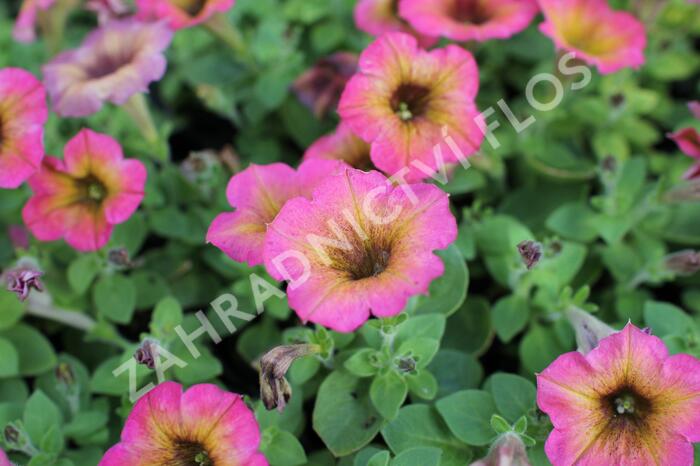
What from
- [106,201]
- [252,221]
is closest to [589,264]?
[252,221]

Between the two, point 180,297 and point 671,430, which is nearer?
point 671,430

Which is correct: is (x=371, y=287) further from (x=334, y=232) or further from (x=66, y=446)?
(x=66, y=446)

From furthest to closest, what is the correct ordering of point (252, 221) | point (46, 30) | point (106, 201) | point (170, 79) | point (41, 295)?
point (170, 79) → point (46, 30) → point (41, 295) → point (106, 201) → point (252, 221)

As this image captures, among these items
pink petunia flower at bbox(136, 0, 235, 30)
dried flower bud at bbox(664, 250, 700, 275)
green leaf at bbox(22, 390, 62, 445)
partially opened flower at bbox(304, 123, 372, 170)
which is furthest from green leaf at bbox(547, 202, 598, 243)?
green leaf at bbox(22, 390, 62, 445)

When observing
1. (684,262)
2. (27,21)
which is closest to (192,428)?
A: (684,262)

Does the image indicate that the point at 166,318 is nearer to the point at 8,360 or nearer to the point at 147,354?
the point at 147,354

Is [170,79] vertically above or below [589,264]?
above
